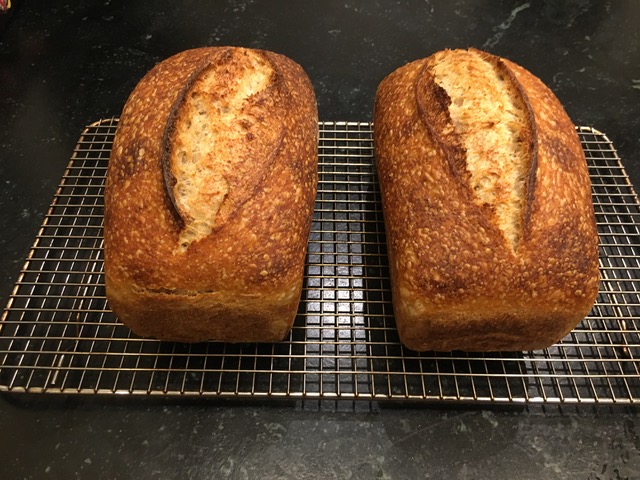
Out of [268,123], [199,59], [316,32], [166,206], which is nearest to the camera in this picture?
[166,206]

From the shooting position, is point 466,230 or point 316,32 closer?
point 466,230

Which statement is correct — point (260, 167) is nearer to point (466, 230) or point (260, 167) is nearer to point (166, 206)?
point (166, 206)

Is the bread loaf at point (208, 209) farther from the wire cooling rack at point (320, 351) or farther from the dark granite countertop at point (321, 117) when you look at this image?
the dark granite countertop at point (321, 117)

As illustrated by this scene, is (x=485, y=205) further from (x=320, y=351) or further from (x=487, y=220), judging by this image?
(x=320, y=351)

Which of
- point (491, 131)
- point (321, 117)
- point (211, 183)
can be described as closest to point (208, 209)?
point (211, 183)

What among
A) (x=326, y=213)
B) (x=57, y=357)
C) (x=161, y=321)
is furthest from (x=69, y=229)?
(x=326, y=213)

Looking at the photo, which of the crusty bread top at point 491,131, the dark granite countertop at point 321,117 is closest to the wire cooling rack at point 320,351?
the dark granite countertop at point 321,117

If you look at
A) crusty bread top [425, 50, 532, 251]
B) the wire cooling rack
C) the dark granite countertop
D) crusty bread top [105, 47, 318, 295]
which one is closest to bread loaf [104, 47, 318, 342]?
crusty bread top [105, 47, 318, 295]
